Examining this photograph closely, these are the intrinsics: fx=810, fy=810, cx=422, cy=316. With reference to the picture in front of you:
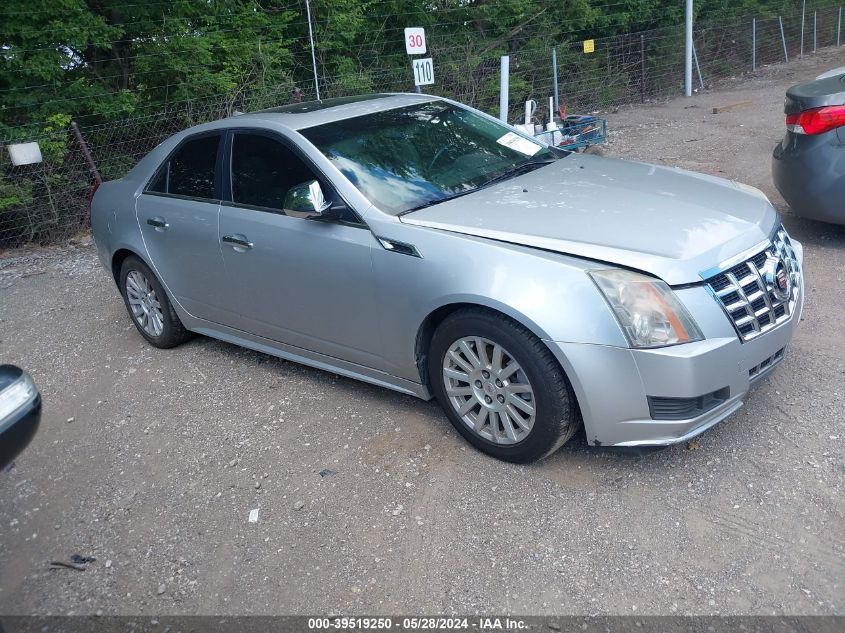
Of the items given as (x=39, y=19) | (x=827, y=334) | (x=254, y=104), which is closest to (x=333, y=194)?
(x=827, y=334)

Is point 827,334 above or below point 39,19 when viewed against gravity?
below

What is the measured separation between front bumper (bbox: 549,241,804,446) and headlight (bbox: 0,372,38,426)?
2.05 m

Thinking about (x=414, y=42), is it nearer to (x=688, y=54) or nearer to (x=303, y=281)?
(x=303, y=281)

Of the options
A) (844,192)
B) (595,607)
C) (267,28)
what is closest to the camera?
(595,607)

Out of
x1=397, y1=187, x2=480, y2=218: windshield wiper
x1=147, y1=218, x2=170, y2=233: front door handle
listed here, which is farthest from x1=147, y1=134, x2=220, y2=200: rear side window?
x1=397, y1=187, x2=480, y2=218: windshield wiper

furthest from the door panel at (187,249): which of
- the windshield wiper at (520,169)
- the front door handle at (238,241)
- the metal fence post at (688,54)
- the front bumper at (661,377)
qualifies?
the metal fence post at (688,54)

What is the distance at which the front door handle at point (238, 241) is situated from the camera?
15.6 feet

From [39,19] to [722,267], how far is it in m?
9.49

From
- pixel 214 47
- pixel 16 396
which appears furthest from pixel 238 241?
pixel 214 47

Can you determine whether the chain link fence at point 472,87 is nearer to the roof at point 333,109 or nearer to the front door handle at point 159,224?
the front door handle at point 159,224

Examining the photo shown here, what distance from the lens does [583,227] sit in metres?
3.75

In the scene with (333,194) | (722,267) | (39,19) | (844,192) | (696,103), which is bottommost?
(696,103)

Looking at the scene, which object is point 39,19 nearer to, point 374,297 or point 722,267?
point 374,297

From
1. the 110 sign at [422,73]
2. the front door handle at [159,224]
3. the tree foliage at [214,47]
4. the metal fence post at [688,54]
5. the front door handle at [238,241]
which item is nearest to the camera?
the front door handle at [238,241]
